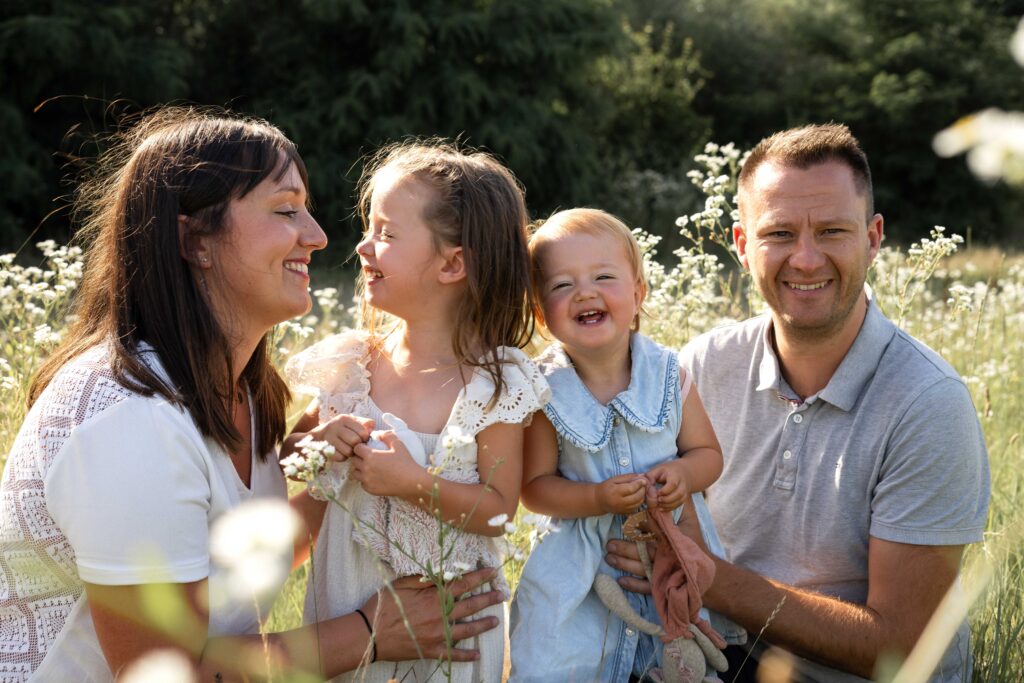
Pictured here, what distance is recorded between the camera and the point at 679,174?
68.2ft

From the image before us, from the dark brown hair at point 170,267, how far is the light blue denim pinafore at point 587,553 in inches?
33.8

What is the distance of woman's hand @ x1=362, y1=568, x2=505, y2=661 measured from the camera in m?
2.46

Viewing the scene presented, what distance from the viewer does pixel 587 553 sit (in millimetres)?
2680

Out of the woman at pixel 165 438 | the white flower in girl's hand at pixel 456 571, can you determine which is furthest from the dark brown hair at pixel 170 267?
the white flower in girl's hand at pixel 456 571

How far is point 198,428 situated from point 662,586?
3.88 ft

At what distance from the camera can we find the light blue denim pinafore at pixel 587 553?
2627 mm

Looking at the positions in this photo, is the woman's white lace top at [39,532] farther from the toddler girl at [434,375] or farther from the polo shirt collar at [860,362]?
the polo shirt collar at [860,362]

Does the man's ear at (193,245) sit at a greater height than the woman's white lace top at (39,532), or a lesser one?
greater

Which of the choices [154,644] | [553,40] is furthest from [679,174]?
[154,644]

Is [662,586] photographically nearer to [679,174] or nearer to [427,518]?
[427,518]

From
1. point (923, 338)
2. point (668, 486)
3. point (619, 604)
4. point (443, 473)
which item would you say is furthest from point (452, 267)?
point (923, 338)

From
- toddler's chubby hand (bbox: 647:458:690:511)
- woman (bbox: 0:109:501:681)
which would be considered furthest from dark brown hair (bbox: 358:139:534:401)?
toddler's chubby hand (bbox: 647:458:690:511)

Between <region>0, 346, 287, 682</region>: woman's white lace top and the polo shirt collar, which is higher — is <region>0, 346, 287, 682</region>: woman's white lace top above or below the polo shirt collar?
below

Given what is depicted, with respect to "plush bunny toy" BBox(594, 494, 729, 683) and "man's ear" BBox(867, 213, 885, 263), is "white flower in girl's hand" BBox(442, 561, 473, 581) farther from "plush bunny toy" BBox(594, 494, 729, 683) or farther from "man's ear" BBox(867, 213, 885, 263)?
"man's ear" BBox(867, 213, 885, 263)
